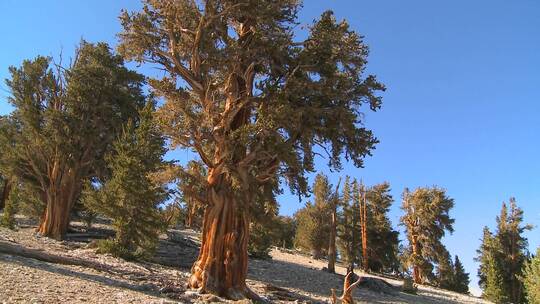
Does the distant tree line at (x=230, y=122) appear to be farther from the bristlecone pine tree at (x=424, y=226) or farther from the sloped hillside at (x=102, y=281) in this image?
the bristlecone pine tree at (x=424, y=226)

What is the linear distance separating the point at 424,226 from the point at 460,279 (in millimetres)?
7130

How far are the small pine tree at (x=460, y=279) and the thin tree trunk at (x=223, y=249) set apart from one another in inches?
1510

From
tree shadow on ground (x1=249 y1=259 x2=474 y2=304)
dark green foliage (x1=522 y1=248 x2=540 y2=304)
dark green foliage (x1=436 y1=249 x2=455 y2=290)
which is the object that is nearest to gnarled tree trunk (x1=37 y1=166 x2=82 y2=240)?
tree shadow on ground (x1=249 y1=259 x2=474 y2=304)

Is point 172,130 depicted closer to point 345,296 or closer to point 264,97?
point 264,97

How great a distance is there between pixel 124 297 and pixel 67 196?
64.2 feet

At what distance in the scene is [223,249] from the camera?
15.8m

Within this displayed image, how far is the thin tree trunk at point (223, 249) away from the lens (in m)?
15.3

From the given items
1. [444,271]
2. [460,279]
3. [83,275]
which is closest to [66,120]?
[83,275]

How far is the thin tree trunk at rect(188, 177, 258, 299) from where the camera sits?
50.2ft

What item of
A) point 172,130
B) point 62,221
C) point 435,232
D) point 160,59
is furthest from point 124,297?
point 435,232

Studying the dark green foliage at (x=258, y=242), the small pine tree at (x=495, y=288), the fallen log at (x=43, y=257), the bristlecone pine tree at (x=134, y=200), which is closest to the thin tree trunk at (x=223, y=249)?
the fallen log at (x=43, y=257)

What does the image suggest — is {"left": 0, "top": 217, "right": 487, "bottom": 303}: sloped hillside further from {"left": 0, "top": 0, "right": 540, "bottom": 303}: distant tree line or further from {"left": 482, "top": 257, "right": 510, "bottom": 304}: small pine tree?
{"left": 482, "top": 257, "right": 510, "bottom": 304}: small pine tree

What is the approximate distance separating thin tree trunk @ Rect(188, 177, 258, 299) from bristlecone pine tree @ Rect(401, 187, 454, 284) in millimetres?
34182

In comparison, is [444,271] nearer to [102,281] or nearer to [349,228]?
[349,228]
